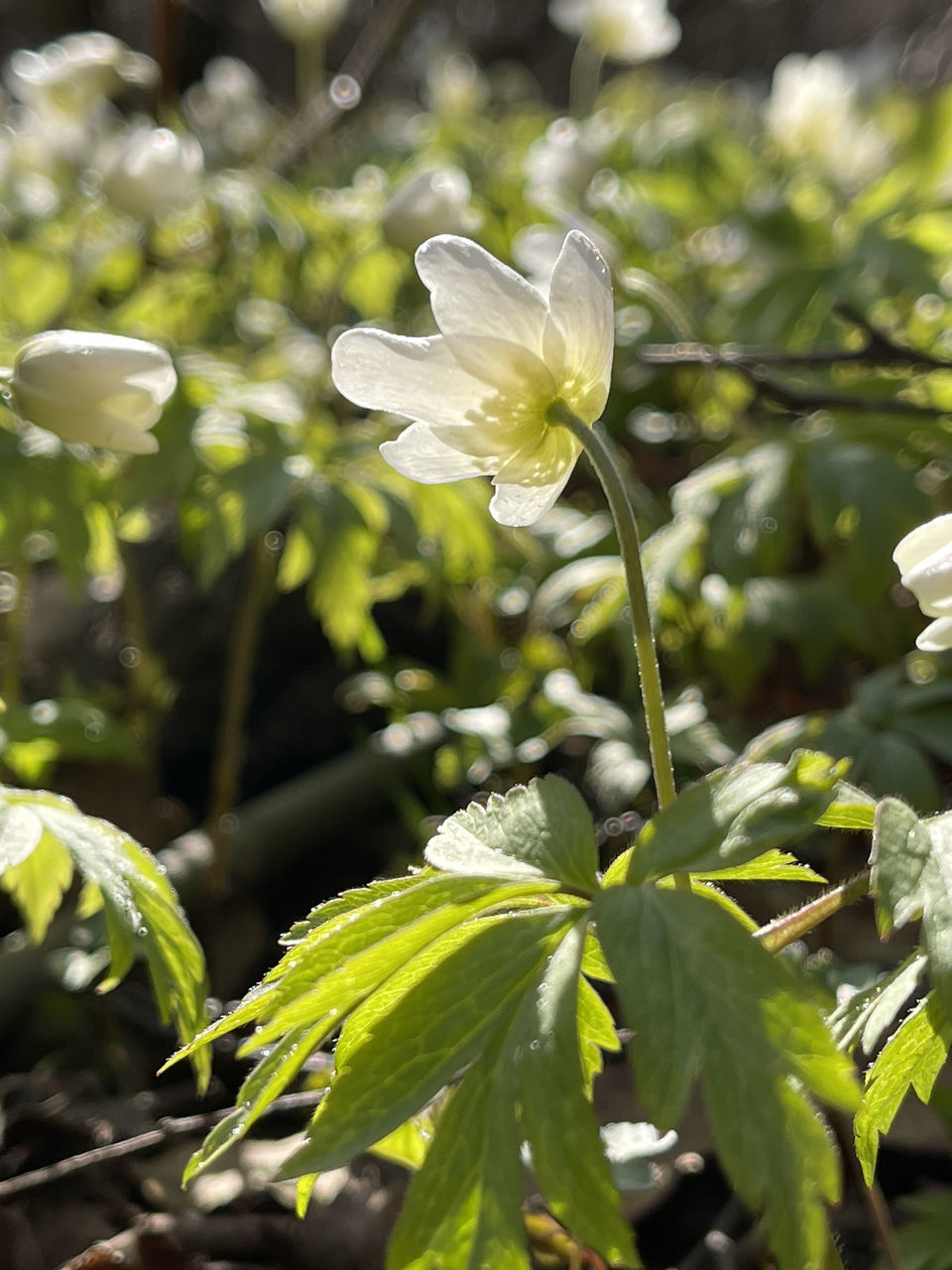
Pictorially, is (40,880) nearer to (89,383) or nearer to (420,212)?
(89,383)

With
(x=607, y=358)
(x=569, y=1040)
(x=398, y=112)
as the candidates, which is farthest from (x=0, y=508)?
(x=398, y=112)

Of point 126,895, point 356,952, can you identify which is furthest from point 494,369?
point 126,895

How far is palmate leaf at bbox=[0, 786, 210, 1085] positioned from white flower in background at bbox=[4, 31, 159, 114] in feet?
7.34

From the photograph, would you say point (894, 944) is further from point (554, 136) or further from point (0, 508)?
point (554, 136)

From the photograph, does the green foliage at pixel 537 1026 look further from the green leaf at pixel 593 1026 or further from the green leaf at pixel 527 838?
the green leaf at pixel 593 1026

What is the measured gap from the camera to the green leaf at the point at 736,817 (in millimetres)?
907

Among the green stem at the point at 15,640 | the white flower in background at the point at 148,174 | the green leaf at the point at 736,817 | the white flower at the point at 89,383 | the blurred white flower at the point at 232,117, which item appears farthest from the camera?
the blurred white flower at the point at 232,117

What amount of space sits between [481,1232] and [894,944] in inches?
49.5

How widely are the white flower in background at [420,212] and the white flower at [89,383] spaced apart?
103cm

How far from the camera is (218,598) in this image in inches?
123

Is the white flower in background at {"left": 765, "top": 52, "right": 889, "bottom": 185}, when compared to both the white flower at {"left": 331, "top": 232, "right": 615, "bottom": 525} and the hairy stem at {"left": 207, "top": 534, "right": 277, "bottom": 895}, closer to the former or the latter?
the hairy stem at {"left": 207, "top": 534, "right": 277, "bottom": 895}

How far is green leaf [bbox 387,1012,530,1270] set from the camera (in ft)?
2.85

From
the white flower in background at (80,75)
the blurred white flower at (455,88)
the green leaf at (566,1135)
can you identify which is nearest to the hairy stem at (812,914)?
the green leaf at (566,1135)

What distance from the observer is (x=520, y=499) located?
1.21 m
